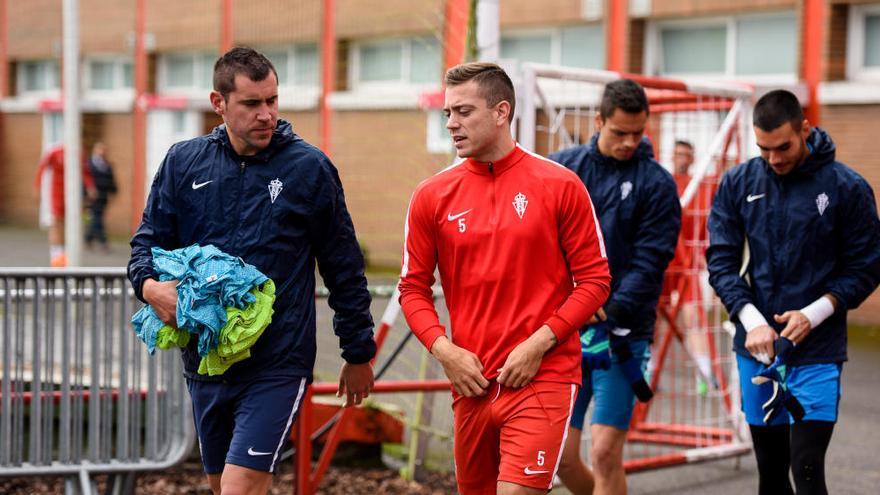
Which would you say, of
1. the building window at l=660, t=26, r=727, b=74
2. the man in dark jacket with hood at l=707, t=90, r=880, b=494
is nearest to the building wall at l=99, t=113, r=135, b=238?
the building window at l=660, t=26, r=727, b=74

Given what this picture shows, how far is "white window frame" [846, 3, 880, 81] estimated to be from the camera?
16781 mm

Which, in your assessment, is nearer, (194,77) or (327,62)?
(327,62)

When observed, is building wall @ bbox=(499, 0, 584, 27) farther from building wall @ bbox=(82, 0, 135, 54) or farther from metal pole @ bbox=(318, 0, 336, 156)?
building wall @ bbox=(82, 0, 135, 54)

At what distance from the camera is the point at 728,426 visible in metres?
9.33

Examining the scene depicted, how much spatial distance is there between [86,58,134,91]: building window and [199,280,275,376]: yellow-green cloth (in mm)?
28247

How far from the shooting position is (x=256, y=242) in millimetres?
4723

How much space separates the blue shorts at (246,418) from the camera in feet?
15.3

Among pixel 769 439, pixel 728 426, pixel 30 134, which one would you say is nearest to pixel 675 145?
pixel 728 426

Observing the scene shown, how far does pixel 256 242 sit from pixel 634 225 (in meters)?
2.12

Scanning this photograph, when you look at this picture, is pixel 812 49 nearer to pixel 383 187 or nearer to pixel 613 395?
pixel 383 187

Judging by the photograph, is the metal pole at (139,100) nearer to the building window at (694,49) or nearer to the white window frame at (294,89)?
the white window frame at (294,89)

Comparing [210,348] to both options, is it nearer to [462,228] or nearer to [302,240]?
[302,240]

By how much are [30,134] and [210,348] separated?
31.3 m

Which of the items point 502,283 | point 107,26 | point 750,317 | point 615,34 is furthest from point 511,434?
point 107,26
